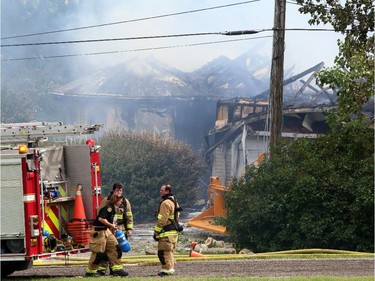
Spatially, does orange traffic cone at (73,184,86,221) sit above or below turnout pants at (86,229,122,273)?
above

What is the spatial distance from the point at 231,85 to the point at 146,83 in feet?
13.9

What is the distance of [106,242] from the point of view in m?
15.0

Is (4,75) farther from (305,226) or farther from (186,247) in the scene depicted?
(305,226)

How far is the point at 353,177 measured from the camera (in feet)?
67.2

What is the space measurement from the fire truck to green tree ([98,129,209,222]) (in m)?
22.3

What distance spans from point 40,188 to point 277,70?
911 cm

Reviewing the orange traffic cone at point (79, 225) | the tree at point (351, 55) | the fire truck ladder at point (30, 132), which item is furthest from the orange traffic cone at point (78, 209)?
the tree at point (351, 55)

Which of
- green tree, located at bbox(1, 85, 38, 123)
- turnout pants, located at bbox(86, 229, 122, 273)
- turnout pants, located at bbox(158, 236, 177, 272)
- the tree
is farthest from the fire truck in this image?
green tree, located at bbox(1, 85, 38, 123)

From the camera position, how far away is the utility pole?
22.3 metres

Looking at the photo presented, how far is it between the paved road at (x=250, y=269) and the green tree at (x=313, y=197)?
130 inches

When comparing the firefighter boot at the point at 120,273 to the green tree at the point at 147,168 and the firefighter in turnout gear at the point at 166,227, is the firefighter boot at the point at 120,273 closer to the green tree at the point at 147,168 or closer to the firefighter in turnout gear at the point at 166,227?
the firefighter in turnout gear at the point at 166,227

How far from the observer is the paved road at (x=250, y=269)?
14.9 m

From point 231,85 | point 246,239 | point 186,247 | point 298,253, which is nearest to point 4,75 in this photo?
point 231,85

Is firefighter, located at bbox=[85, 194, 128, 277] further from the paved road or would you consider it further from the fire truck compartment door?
the fire truck compartment door
